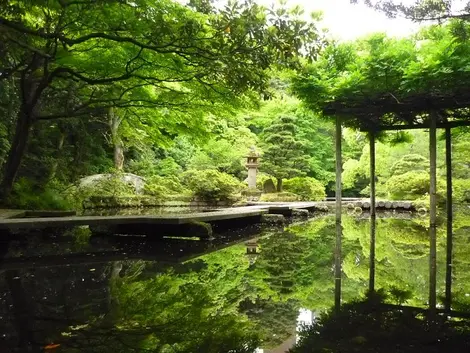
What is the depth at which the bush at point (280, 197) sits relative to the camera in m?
19.8

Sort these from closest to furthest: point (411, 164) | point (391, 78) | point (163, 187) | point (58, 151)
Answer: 1. point (391, 78)
2. point (58, 151)
3. point (163, 187)
4. point (411, 164)

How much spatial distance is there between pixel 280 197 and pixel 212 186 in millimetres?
4217

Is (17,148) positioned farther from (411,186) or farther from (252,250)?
(411,186)

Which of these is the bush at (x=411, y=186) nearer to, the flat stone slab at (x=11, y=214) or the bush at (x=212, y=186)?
the bush at (x=212, y=186)

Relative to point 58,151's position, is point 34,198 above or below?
below

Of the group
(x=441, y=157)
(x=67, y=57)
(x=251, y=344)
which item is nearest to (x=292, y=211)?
(x=67, y=57)

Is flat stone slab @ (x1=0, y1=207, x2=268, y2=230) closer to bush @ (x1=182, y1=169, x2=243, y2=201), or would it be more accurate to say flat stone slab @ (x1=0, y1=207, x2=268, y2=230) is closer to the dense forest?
the dense forest

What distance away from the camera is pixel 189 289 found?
4.56 m

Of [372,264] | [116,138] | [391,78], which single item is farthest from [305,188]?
[372,264]

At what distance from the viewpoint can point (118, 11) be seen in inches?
250

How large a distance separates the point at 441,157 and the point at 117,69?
21.3m

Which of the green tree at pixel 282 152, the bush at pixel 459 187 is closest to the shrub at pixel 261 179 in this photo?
the green tree at pixel 282 152

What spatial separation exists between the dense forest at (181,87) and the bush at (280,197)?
0.16 meters

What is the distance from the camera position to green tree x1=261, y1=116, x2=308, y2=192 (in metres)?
20.8
